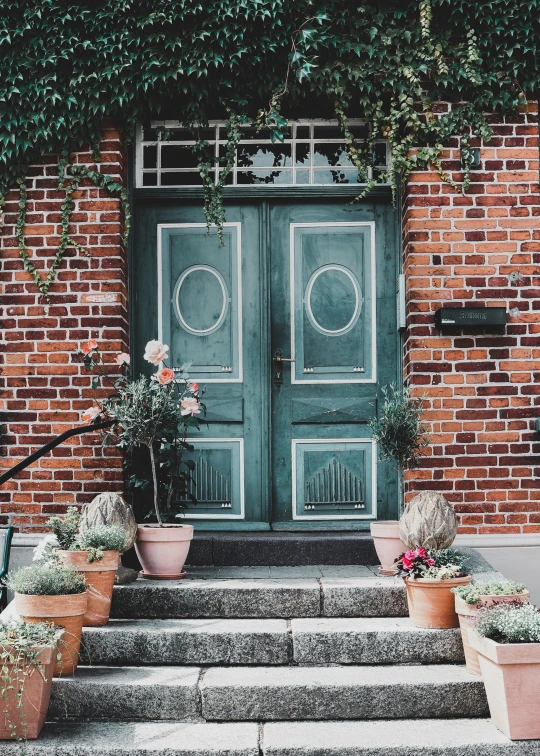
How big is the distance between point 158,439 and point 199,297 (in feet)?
4.22

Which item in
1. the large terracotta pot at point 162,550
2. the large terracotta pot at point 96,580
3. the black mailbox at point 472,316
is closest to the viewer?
the large terracotta pot at point 96,580

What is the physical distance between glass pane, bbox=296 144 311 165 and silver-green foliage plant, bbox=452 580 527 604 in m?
3.21

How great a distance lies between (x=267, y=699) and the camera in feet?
13.2

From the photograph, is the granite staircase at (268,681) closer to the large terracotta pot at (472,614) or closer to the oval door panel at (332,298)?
the large terracotta pot at (472,614)

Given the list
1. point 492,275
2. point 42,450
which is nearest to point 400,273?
point 492,275

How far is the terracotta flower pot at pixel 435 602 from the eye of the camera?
4.43 meters

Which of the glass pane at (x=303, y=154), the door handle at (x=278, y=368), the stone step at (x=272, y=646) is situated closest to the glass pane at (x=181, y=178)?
the glass pane at (x=303, y=154)

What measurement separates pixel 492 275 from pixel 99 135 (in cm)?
277

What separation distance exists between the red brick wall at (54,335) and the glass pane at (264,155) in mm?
885

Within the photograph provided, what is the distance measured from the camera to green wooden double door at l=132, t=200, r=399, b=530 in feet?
19.7

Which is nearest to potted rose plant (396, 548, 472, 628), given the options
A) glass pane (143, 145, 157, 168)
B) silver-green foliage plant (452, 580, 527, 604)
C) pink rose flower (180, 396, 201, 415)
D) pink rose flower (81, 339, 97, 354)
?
silver-green foliage plant (452, 580, 527, 604)

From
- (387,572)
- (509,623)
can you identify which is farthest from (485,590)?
(387,572)

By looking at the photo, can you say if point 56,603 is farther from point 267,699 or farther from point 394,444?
point 394,444

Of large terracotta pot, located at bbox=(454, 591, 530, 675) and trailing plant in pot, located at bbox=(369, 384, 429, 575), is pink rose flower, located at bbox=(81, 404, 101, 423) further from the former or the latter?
large terracotta pot, located at bbox=(454, 591, 530, 675)
